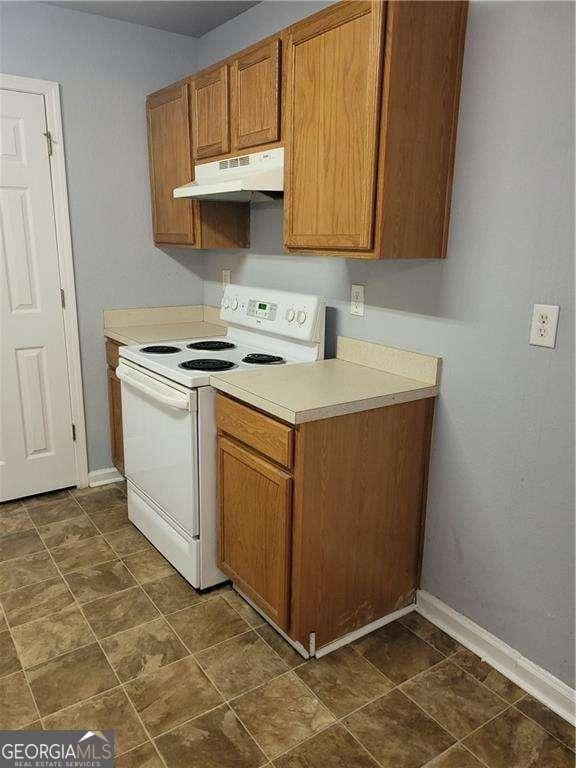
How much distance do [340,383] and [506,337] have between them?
0.56 metres

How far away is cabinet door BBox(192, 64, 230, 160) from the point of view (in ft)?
7.80

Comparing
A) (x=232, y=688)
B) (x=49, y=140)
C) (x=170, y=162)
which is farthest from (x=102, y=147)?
(x=232, y=688)

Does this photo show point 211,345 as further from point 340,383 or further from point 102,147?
point 102,147

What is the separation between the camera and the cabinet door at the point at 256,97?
2.08 m

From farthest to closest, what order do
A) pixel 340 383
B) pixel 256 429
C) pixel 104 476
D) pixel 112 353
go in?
1. pixel 104 476
2. pixel 112 353
3. pixel 340 383
4. pixel 256 429

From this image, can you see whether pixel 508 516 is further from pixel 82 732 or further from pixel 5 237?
pixel 5 237

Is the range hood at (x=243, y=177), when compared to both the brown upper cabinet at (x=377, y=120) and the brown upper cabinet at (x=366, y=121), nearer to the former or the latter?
the brown upper cabinet at (x=366, y=121)

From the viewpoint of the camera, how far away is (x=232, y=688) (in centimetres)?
176

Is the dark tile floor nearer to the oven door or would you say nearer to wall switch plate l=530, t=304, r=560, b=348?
the oven door

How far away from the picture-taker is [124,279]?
10.2 ft

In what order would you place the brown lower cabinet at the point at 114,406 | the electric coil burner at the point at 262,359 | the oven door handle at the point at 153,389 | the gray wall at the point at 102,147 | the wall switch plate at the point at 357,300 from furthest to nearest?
the brown lower cabinet at the point at 114,406 → the gray wall at the point at 102,147 → the electric coil burner at the point at 262,359 → the wall switch plate at the point at 357,300 → the oven door handle at the point at 153,389

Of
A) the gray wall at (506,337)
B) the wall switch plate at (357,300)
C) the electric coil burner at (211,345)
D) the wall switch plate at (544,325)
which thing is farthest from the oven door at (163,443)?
the wall switch plate at (544,325)

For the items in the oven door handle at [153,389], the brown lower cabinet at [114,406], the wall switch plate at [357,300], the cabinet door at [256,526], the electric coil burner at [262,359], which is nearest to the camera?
the cabinet door at [256,526]

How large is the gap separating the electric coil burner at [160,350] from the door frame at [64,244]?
648 millimetres
